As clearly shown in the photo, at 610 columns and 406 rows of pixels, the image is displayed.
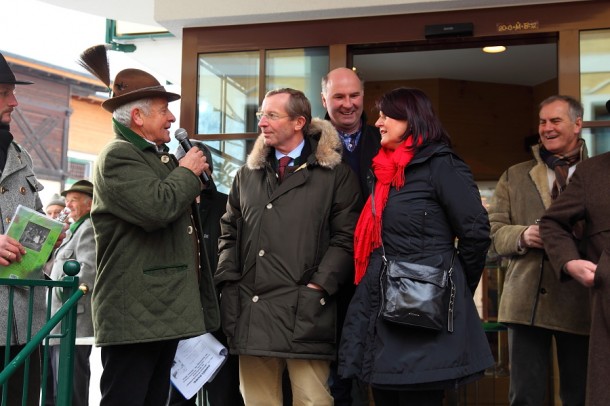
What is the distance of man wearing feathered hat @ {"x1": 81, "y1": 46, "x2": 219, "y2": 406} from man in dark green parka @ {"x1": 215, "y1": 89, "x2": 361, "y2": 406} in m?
0.32

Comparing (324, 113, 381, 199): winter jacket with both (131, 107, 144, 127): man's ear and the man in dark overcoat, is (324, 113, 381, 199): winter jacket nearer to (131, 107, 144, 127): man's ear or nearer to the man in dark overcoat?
the man in dark overcoat

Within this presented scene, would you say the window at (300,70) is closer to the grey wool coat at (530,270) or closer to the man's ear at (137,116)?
the grey wool coat at (530,270)

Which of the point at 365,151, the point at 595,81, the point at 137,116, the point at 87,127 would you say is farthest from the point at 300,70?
the point at 87,127

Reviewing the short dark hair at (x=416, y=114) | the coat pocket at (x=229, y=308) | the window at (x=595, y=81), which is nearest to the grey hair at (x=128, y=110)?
the coat pocket at (x=229, y=308)

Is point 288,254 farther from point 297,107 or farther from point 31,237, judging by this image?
point 31,237

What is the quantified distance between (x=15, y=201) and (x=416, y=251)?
1742 mm

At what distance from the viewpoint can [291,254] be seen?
3768mm

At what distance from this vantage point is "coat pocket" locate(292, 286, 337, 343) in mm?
3637

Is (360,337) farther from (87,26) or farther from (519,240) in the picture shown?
(87,26)

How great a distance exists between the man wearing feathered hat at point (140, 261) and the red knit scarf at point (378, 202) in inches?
28.4

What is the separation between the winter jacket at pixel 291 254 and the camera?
12.0ft

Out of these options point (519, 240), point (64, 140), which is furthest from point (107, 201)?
point (64, 140)

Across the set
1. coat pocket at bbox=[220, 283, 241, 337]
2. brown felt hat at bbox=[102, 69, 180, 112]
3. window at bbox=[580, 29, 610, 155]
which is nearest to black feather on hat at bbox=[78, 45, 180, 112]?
brown felt hat at bbox=[102, 69, 180, 112]

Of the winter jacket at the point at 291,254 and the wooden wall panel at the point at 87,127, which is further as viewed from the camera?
the wooden wall panel at the point at 87,127
